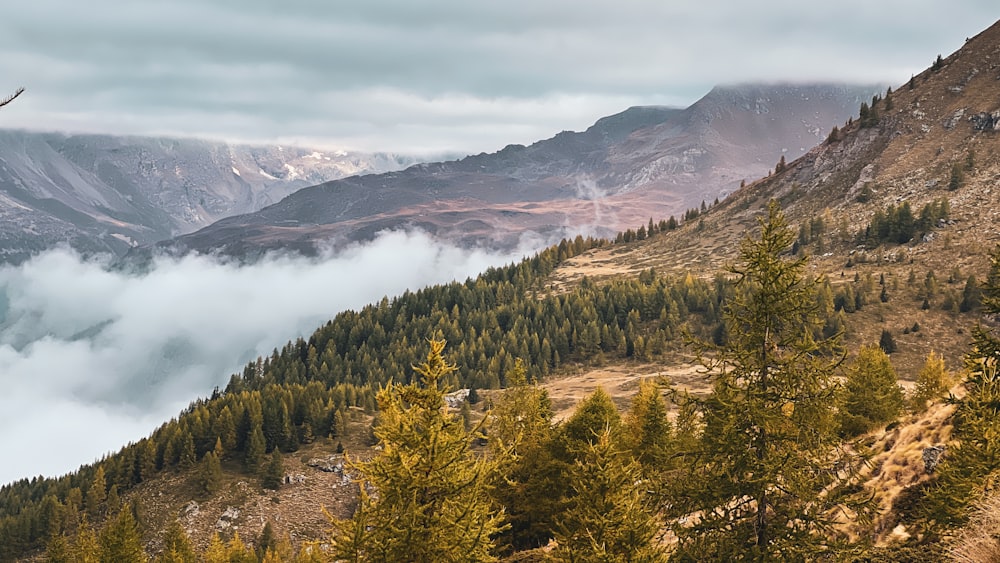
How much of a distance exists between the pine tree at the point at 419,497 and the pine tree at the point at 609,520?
522 centimetres

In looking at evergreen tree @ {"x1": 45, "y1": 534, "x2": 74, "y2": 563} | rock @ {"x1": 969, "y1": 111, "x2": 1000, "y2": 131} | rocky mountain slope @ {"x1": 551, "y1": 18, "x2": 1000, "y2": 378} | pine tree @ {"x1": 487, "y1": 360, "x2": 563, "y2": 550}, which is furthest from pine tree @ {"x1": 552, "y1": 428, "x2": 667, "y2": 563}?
rock @ {"x1": 969, "y1": 111, "x2": 1000, "y2": 131}

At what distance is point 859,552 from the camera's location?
16766mm

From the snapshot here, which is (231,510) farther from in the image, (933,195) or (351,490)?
(933,195)

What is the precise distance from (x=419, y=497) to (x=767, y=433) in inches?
423

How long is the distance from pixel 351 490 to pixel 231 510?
68.5 feet

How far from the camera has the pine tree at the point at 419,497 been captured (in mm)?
19172

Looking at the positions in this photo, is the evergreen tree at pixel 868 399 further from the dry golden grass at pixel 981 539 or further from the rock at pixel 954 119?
the rock at pixel 954 119

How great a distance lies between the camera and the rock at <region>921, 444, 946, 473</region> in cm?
2711

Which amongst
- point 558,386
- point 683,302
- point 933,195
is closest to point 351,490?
point 558,386

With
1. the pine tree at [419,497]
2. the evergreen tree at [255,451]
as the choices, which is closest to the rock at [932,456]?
the pine tree at [419,497]

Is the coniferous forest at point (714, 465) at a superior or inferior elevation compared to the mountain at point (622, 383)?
superior

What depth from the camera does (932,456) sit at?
27.5 m

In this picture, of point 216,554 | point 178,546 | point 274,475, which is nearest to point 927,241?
point 274,475

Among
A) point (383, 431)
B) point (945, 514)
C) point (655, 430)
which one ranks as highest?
point (383, 431)
